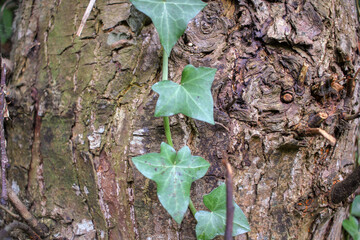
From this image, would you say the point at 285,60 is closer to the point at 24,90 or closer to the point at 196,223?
the point at 196,223

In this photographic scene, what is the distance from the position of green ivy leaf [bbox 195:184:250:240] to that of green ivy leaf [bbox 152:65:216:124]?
0.21m

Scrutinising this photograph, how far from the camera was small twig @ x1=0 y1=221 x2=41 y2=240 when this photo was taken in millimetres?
713

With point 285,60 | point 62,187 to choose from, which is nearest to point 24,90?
point 62,187

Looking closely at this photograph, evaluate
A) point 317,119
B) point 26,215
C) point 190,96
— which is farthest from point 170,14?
point 26,215

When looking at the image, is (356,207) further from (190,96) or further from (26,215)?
(26,215)

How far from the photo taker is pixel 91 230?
0.77m

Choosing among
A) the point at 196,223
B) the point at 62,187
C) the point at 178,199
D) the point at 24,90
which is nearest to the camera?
the point at 178,199

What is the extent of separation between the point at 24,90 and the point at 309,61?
3.24 ft

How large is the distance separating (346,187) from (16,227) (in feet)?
3.24

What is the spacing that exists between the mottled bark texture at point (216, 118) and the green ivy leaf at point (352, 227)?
203 millimetres

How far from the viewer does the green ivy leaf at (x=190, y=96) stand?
0.61 m

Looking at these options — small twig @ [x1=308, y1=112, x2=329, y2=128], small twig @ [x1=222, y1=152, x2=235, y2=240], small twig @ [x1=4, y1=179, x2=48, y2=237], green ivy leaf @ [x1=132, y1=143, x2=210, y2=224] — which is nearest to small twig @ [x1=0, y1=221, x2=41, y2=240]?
small twig @ [x1=4, y1=179, x2=48, y2=237]

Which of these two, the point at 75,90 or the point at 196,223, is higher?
the point at 75,90

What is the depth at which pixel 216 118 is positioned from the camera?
2.32 feet
